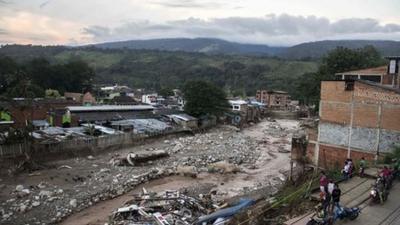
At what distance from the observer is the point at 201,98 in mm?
53938

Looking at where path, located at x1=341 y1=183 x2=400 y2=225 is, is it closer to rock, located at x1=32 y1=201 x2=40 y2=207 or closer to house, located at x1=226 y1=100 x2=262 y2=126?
rock, located at x1=32 y1=201 x2=40 y2=207

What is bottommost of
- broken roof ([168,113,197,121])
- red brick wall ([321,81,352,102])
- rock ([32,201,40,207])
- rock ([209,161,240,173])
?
rock ([209,161,240,173])

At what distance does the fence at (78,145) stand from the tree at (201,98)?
11.5 meters

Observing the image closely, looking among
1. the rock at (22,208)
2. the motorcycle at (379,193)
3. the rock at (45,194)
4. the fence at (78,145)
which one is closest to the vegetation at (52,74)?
the fence at (78,145)

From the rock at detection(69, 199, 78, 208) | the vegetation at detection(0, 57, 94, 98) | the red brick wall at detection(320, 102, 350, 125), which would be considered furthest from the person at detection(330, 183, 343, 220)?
the vegetation at detection(0, 57, 94, 98)

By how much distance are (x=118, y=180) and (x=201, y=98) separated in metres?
29.0

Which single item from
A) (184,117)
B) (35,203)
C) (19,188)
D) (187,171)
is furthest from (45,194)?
(184,117)

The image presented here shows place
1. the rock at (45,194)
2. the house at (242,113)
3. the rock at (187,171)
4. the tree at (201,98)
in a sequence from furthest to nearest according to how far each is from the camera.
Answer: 1. the house at (242,113)
2. the tree at (201,98)
3. the rock at (187,171)
4. the rock at (45,194)

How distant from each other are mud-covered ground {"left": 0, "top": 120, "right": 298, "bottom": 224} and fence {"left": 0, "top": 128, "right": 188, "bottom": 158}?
916 millimetres

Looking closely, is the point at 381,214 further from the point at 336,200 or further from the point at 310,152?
the point at 310,152

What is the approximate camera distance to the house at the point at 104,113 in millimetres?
43406

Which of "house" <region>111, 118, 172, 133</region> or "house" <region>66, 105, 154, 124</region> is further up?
"house" <region>66, 105, 154, 124</region>

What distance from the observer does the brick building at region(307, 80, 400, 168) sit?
20.2m

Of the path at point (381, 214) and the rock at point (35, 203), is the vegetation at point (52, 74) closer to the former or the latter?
the rock at point (35, 203)
